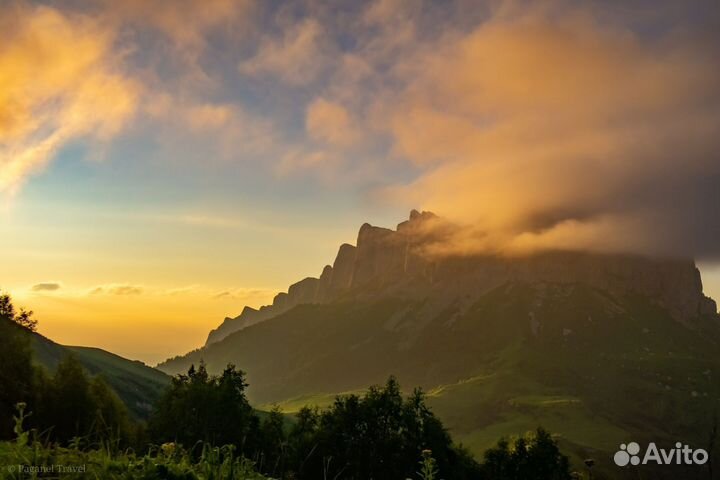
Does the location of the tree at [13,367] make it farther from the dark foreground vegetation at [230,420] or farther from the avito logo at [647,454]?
the avito logo at [647,454]

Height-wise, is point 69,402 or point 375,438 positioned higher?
point 69,402

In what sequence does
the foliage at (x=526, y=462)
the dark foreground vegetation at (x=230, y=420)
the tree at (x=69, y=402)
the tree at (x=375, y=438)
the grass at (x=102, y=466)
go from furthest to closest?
1. the foliage at (x=526, y=462)
2. the tree at (x=375, y=438)
3. the tree at (x=69, y=402)
4. the dark foreground vegetation at (x=230, y=420)
5. the grass at (x=102, y=466)

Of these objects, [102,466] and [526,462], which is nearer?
[102,466]

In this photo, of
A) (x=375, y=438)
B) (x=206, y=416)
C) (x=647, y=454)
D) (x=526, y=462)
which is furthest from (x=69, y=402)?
(x=526, y=462)

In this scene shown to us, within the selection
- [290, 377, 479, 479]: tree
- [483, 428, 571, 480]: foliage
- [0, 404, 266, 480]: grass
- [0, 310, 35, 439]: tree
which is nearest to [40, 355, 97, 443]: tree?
[0, 310, 35, 439]: tree

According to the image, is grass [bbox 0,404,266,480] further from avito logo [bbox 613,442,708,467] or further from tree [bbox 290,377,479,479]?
tree [bbox 290,377,479,479]

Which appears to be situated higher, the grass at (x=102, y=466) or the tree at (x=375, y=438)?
the grass at (x=102, y=466)

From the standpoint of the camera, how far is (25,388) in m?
65.9

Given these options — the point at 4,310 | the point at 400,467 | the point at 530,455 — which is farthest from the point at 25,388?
the point at 530,455

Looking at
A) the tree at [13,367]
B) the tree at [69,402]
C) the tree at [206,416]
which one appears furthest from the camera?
the tree at [206,416]

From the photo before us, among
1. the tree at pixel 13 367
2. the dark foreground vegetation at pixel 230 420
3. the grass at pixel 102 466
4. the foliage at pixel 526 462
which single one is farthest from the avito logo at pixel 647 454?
the tree at pixel 13 367

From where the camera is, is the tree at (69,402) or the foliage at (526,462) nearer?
the tree at (69,402)

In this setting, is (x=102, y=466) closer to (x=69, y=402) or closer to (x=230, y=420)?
(x=230, y=420)

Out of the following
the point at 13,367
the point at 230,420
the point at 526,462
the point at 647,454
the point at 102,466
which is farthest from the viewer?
the point at 526,462
